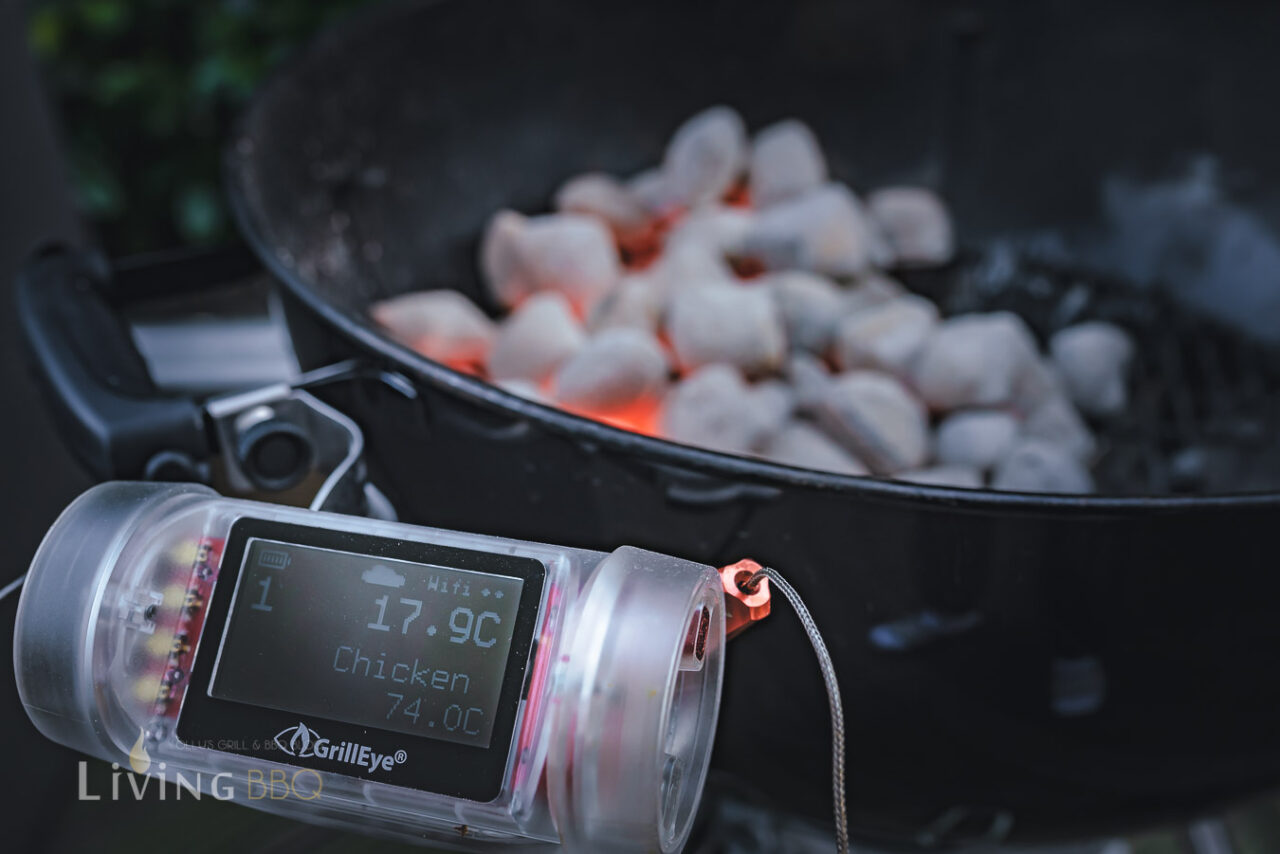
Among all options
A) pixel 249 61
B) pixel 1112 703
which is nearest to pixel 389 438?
pixel 1112 703

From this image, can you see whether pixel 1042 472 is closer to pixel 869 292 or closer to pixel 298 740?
pixel 869 292

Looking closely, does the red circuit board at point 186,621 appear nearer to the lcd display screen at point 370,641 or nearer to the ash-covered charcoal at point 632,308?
the lcd display screen at point 370,641

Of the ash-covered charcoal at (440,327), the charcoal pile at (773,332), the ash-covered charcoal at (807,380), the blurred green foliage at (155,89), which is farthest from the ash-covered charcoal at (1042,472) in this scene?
the blurred green foliage at (155,89)

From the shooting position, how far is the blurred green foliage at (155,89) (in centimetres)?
153

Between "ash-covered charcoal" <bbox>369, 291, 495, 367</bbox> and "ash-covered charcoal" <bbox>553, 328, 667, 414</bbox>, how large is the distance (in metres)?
0.12

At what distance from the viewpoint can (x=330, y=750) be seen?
0.29m

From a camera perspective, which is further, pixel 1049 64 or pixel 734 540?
pixel 1049 64

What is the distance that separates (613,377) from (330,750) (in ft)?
1.20

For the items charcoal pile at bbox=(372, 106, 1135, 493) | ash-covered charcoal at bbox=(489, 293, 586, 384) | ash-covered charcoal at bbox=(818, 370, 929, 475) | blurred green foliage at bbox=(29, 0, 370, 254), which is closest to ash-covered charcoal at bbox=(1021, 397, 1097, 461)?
charcoal pile at bbox=(372, 106, 1135, 493)

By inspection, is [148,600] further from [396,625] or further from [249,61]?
[249,61]

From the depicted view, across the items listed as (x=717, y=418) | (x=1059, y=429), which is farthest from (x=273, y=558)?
(x=1059, y=429)

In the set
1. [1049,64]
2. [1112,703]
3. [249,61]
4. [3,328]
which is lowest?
[1112,703]

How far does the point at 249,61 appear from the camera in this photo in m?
1.51

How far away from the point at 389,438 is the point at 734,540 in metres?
0.18
